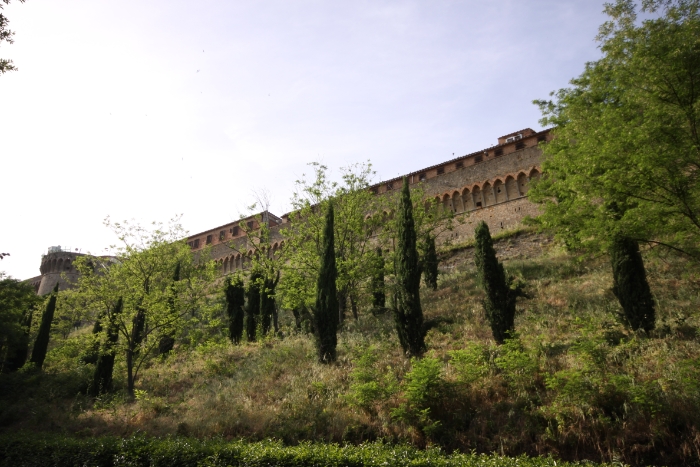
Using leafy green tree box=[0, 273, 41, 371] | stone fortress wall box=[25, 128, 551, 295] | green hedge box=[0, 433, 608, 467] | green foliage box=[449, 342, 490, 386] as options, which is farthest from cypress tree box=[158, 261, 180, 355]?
green foliage box=[449, 342, 490, 386]

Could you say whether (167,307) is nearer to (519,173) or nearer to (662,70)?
(662,70)

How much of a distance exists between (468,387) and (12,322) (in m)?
23.7

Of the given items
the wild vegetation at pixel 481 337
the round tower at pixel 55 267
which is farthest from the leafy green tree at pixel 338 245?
the round tower at pixel 55 267

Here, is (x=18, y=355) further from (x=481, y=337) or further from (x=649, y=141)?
(x=649, y=141)

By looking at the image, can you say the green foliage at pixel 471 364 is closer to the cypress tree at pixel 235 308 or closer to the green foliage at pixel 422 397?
the green foliage at pixel 422 397

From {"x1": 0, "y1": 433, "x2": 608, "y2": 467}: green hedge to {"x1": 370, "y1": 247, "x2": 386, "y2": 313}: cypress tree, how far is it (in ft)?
39.2

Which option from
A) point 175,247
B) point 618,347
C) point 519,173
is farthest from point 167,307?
point 519,173

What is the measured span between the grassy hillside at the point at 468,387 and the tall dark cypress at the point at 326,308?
792 millimetres

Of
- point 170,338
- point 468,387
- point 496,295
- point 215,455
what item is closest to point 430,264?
point 496,295

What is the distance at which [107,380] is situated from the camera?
19.0m

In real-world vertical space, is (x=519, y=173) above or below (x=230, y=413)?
above

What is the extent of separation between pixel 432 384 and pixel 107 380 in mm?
15665

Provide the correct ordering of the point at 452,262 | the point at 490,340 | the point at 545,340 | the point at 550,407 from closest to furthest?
the point at 550,407 → the point at 545,340 → the point at 490,340 → the point at 452,262

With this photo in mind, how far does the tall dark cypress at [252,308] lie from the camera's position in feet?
76.8
